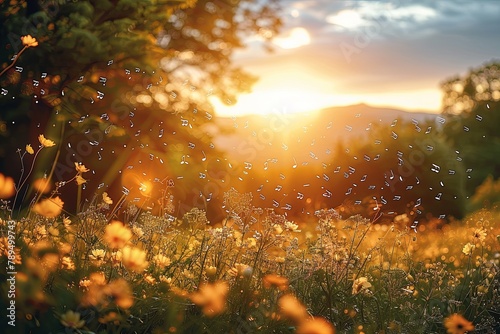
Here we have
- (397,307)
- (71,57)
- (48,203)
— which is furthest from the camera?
(71,57)

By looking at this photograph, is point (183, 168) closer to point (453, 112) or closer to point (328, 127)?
point (328, 127)

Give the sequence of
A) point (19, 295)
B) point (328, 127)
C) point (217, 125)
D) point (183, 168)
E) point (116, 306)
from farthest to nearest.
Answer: point (217, 125), point (183, 168), point (328, 127), point (116, 306), point (19, 295)

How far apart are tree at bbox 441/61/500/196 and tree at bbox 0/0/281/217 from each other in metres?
19.2

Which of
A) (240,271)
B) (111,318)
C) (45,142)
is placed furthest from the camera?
(45,142)

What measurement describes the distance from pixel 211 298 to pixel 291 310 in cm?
40

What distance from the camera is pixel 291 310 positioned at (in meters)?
2.87

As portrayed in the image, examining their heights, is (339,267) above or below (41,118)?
above

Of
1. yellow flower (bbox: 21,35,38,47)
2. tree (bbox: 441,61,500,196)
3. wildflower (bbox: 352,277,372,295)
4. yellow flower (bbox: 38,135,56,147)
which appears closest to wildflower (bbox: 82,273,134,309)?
yellow flower (bbox: 38,135,56,147)

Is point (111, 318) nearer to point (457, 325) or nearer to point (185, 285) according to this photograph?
point (185, 285)

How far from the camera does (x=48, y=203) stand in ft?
10.2

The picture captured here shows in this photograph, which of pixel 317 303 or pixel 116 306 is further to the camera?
pixel 317 303

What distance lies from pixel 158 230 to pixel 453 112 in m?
37.6

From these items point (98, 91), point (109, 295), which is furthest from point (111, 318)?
point (98, 91)

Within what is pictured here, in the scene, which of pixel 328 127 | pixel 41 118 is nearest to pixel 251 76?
pixel 41 118
